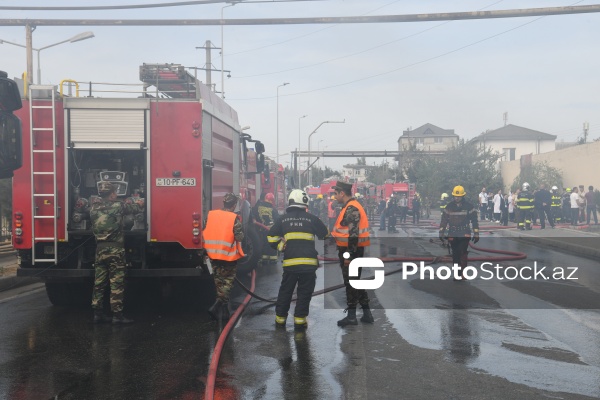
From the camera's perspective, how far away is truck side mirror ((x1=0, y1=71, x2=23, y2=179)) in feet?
17.1

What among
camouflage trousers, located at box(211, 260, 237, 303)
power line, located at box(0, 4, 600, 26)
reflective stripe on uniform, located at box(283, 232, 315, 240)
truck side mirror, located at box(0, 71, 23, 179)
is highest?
power line, located at box(0, 4, 600, 26)

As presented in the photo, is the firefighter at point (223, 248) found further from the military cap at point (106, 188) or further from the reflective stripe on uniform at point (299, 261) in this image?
the military cap at point (106, 188)

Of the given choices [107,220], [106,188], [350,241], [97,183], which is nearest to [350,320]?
[350,241]

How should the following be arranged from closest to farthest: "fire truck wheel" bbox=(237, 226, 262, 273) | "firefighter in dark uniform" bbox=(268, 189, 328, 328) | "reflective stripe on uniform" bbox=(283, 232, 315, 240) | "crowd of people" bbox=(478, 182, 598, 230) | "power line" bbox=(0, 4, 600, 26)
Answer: "firefighter in dark uniform" bbox=(268, 189, 328, 328), "reflective stripe on uniform" bbox=(283, 232, 315, 240), "fire truck wheel" bbox=(237, 226, 262, 273), "power line" bbox=(0, 4, 600, 26), "crowd of people" bbox=(478, 182, 598, 230)

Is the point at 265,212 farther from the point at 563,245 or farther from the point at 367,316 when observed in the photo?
the point at 563,245

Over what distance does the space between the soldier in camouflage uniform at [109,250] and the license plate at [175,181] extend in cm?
66

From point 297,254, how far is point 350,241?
687mm

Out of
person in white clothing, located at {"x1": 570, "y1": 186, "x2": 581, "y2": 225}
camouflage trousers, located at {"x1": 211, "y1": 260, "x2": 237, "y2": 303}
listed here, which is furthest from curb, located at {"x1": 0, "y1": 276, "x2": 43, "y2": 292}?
person in white clothing, located at {"x1": 570, "y1": 186, "x2": 581, "y2": 225}

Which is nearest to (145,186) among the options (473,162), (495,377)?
(495,377)

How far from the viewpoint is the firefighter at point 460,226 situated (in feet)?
41.0

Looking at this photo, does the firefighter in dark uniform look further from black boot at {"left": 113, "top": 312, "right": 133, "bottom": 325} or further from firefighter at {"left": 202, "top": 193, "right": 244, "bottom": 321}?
black boot at {"left": 113, "top": 312, "right": 133, "bottom": 325}

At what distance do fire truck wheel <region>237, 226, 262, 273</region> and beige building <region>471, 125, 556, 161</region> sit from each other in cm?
8261

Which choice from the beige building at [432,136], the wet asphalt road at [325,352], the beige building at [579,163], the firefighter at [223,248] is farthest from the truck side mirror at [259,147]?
the beige building at [432,136]

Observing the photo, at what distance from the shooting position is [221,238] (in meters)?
8.66
